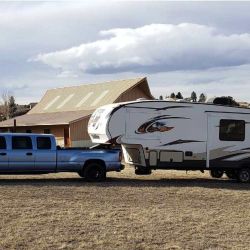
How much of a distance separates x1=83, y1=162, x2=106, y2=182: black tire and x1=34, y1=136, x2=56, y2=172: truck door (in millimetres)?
1148

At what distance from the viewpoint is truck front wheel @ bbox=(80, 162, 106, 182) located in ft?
61.8

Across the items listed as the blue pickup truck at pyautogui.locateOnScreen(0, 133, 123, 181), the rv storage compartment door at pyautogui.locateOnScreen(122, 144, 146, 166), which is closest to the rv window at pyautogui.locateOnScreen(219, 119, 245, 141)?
the rv storage compartment door at pyautogui.locateOnScreen(122, 144, 146, 166)

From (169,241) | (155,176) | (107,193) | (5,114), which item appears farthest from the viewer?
(5,114)

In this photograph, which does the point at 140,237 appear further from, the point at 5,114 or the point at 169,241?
the point at 5,114

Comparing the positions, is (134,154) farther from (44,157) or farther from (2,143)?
(2,143)

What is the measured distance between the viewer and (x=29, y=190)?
15.2 meters

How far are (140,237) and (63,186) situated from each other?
23.0 ft

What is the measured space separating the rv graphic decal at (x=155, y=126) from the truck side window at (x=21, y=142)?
368 cm

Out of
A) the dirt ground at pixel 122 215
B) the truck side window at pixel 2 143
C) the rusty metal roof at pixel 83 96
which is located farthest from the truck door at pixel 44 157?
the rusty metal roof at pixel 83 96

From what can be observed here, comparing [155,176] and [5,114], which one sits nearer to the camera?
[155,176]

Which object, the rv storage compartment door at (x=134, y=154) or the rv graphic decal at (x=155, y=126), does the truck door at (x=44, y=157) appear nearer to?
the rv storage compartment door at (x=134, y=154)

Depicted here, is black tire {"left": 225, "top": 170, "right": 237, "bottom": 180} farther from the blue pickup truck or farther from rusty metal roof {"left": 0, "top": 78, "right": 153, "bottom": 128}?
rusty metal roof {"left": 0, "top": 78, "right": 153, "bottom": 128}

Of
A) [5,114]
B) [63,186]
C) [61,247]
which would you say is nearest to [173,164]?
[63,186]

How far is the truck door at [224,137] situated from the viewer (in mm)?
19312
